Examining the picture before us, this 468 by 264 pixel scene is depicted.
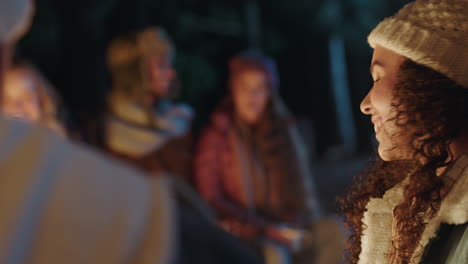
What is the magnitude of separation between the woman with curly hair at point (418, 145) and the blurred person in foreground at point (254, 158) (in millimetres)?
2854

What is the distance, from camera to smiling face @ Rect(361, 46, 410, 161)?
71 cm

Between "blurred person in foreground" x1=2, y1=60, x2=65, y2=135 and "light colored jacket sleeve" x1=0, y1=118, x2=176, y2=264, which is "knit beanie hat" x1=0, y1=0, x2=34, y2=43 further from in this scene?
"blurred person in foreground" x1=2, y1=60, x2=65, y2=135

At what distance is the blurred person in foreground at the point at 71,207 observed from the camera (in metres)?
0.93

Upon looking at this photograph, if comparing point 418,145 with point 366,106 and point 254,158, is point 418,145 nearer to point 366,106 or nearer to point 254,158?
point 366,106

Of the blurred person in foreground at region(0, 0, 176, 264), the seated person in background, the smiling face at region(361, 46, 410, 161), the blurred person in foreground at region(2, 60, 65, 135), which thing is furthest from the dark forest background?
the smiling face at region(361, 46, 410, 161)

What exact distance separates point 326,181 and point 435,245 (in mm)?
8544

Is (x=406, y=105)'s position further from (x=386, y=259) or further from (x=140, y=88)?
(x=140, y=88)

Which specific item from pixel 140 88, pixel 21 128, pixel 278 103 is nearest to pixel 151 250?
pixel 21 128

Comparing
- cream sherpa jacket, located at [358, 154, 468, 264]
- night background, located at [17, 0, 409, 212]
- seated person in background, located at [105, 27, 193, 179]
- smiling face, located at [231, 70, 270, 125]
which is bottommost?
night background, located at [17, 0, 409, 212]

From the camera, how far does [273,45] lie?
1176 centimetres

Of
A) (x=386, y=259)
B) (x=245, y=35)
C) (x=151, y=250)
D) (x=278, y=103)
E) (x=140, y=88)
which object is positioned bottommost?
(x=245, y=35)

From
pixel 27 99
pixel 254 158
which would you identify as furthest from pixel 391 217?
pixel 27 99

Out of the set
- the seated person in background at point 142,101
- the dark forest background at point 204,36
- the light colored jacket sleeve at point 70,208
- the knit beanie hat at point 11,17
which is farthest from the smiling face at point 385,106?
the dark forest background at point 204,36

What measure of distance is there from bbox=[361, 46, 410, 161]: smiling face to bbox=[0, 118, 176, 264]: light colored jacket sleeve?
40cm
